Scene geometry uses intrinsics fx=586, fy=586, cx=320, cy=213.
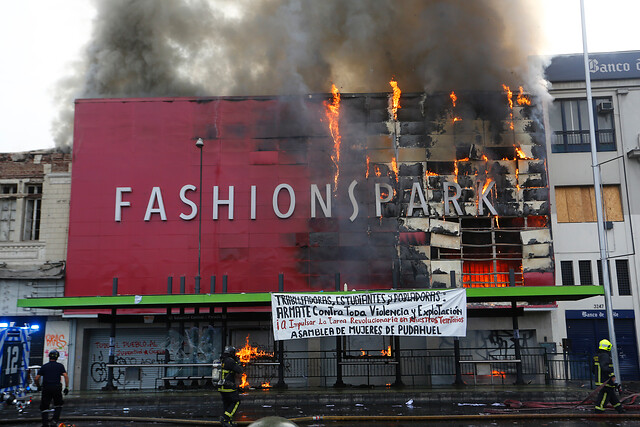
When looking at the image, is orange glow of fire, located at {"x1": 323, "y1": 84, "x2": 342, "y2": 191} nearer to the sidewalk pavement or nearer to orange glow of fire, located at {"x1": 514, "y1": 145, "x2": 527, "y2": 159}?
orange glow of fire, located at {"x1": 514, "y1": 145, "x2": 527, "y2": 159}

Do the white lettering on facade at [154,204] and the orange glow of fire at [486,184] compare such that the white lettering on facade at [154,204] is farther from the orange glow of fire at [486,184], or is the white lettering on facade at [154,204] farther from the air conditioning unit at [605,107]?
the air conditioning unit at [605,107]

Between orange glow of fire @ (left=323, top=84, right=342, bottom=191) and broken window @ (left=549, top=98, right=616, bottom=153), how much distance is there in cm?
1062

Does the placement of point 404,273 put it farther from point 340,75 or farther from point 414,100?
point 340,75

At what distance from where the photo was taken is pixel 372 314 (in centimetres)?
1717

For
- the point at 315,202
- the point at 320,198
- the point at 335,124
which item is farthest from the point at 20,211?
the point at 335,124

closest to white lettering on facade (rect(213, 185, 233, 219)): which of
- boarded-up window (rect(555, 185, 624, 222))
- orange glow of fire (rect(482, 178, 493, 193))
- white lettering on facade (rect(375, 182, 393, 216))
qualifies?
white lettering on facade (rect(375, 182, 393, 216))

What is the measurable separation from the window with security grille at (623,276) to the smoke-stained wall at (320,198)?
4.60m

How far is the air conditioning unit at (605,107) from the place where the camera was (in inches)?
1120

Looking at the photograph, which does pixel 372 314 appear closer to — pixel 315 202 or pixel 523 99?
pixel 315 202

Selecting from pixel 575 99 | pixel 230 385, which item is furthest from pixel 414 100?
pixel 230 385

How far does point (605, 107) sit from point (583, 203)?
4.92m

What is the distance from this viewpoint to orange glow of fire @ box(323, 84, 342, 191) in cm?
2638

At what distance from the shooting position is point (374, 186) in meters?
26.1

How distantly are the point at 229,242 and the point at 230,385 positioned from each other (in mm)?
14911
